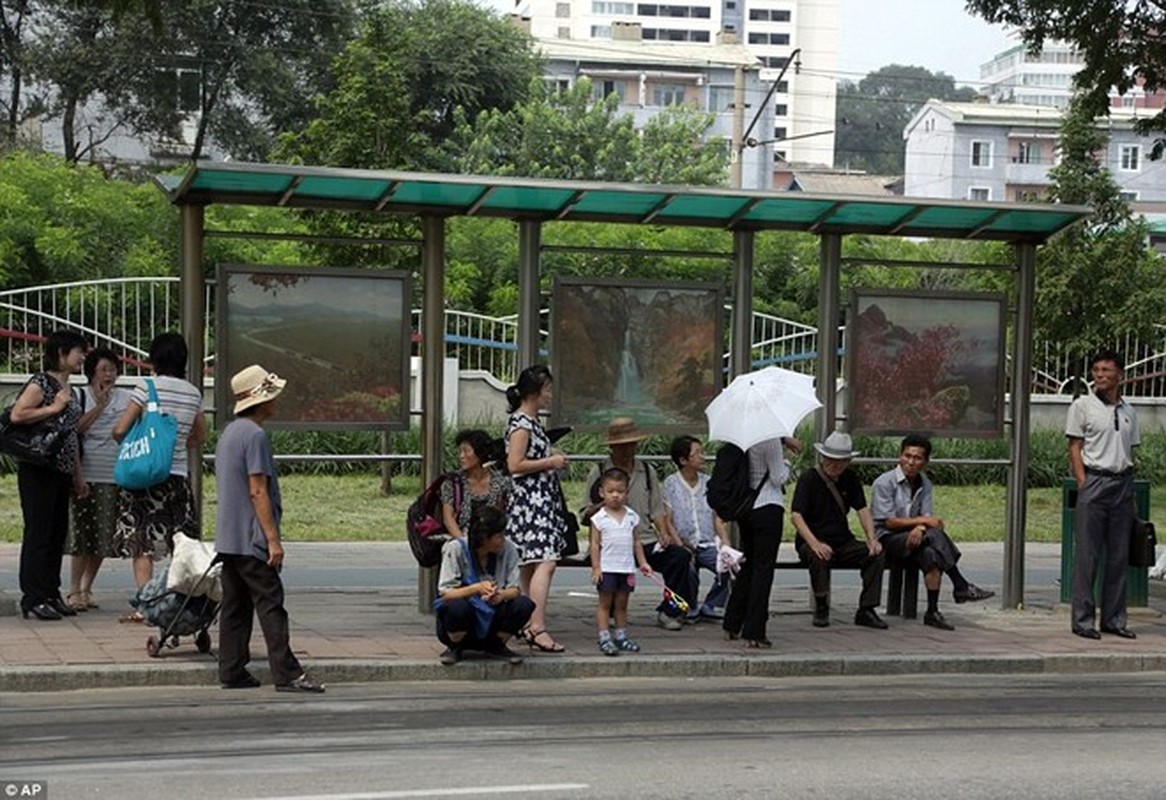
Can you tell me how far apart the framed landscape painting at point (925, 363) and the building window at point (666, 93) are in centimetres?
10512

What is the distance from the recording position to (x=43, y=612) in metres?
12.1

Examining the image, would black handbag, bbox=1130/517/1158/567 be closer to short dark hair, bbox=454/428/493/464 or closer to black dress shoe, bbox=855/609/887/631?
black dress shoe, bbox=855/609/887/631

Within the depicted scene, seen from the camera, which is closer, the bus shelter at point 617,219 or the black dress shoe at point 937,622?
the bus shelter at point 617,219

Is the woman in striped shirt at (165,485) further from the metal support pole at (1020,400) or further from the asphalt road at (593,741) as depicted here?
the metal support pole at (1020,400)

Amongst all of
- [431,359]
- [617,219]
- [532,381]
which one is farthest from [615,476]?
[617,219]

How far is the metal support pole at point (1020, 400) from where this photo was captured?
14.4 meters

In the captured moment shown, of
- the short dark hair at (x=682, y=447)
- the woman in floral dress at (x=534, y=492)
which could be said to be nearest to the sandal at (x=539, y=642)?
the woman in floral dress at (x=534, y=492)

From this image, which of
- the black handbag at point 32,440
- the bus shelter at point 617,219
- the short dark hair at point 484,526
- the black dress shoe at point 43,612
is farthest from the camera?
the bus shelter at point 617,219

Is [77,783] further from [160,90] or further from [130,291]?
[160,90]

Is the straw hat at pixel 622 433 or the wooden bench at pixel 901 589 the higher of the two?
the straw hat at pixel 622 433

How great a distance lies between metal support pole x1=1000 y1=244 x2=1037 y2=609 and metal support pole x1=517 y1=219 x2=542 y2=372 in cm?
386

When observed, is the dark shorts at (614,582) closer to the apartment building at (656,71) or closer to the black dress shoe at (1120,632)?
the black dress shoe at (1120,632)

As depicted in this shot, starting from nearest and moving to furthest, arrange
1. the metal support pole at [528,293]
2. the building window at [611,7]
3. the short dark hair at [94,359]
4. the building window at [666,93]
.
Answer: the short dark hair at [94,359], the metal support pole at [528,293], the building window at [666,93], the building window at [611,7]

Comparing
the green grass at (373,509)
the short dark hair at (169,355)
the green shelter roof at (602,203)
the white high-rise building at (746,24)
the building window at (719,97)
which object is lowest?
the green grass at (373,509)
